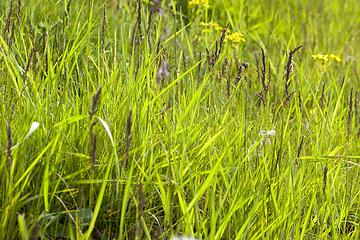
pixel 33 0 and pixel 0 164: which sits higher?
pixel 33 0

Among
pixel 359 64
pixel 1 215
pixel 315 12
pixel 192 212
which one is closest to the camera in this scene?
pixel 1 215

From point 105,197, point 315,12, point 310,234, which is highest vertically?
point 315,12

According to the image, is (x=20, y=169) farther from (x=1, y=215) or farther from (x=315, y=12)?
(x=315, y=12)

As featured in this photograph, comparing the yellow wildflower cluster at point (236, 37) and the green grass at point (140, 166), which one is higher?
the yellow wildflower cluster at point (236, 37)

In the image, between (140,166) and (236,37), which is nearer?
(140,166)

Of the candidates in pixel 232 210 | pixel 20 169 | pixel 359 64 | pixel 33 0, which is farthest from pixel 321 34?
pixel 20 169

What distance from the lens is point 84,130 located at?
4.32 feet

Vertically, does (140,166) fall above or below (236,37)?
below

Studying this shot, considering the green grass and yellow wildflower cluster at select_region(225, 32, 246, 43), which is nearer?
the green grass

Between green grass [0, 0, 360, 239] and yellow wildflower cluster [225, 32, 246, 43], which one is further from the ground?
yellow wildflower cluster [225, 32, 246, 43]

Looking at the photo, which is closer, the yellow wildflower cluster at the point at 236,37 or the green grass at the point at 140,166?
the green grass at the point at 140,166

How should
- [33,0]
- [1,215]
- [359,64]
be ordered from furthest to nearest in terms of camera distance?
[359,64]
[33,0]
[1,215]

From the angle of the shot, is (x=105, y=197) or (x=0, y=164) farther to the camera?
(x=105, y=197)

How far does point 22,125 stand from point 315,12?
4.79 meters
